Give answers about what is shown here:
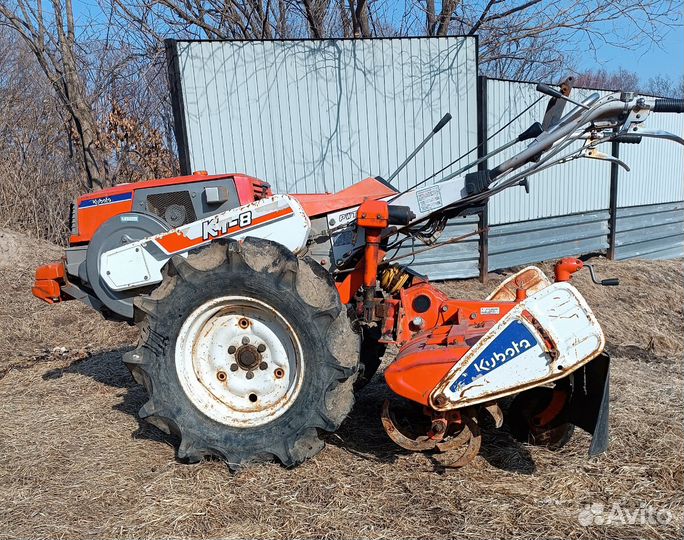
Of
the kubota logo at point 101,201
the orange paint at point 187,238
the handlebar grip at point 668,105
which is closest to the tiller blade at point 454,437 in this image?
the orange paint at point 187,238

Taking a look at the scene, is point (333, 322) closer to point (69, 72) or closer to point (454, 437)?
point (454, 437)

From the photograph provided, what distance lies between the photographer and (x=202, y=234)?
4148 mm

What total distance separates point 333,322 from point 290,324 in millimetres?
256

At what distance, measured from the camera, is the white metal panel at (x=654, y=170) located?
461 inches

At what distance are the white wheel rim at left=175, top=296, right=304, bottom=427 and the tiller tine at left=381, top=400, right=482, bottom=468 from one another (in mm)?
723

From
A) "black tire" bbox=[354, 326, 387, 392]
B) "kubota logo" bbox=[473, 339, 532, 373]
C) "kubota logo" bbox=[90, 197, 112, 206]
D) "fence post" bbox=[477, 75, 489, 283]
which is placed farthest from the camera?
"fence post" bbox=[477, 75, 489, 283]

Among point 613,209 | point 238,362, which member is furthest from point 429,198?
point 613,209

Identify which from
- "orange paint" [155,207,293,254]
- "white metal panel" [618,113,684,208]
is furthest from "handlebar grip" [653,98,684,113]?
"white metal panel" [618,113,684,208]

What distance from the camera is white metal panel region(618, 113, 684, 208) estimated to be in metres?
11.7

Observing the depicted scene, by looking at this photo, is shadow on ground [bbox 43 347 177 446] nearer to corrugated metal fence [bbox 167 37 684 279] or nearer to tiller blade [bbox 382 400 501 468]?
tiller blade [bbox 382 400 501 468]

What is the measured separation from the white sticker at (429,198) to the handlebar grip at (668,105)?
129 cm

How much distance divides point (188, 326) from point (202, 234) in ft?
2.09

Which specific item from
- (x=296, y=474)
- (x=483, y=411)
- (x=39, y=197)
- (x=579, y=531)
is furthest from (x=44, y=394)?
(x=39, y=197)

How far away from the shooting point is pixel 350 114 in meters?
8.60
